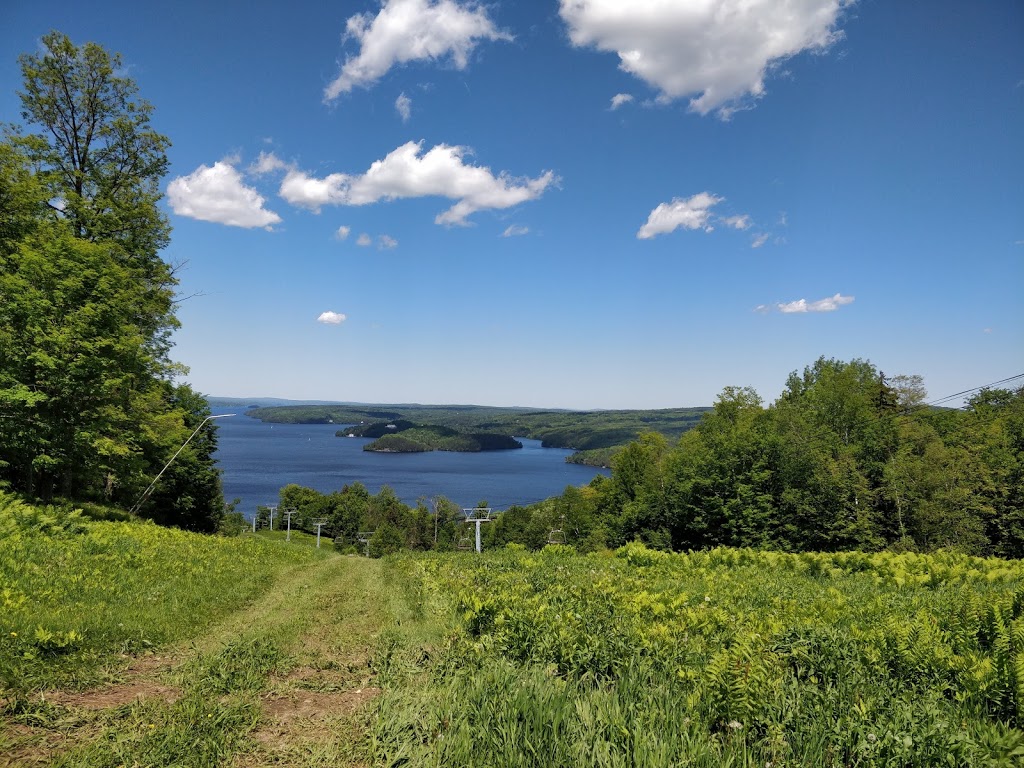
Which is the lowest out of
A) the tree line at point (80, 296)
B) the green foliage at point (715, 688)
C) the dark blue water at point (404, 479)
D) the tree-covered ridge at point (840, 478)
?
the dark blue water at point (404, 479)

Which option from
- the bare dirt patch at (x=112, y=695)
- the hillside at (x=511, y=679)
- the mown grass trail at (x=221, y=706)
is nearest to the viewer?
the hillside at (x=511, y=679)

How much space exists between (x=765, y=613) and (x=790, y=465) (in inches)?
1472

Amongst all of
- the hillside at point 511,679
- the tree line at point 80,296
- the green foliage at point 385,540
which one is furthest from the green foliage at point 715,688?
the green foliage at point 385,540

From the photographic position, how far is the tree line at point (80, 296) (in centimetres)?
1525

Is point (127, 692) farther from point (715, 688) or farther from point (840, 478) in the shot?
point (840, 478)

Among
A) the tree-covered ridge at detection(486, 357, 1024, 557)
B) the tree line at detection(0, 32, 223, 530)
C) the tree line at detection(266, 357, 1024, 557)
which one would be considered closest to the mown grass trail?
the tree line at detection(0, 32, 223, 530)

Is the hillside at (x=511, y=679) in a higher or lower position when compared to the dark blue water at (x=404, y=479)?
higher

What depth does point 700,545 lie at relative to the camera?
43094 mm

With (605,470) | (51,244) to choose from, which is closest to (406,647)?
(51,244)

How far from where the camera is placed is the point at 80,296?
53.3ft

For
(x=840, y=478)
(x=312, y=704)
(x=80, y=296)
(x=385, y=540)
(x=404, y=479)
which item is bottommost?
(x=404, y=479)

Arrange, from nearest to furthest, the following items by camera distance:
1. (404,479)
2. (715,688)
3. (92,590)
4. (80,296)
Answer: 1. (715,688)
2. (92,590)
3. (80,296)
4. (404,479)

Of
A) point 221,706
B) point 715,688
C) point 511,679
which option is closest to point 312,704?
point 221,706

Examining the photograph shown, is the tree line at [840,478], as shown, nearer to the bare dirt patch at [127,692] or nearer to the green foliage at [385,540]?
the bare dirt patch at [127,692]
